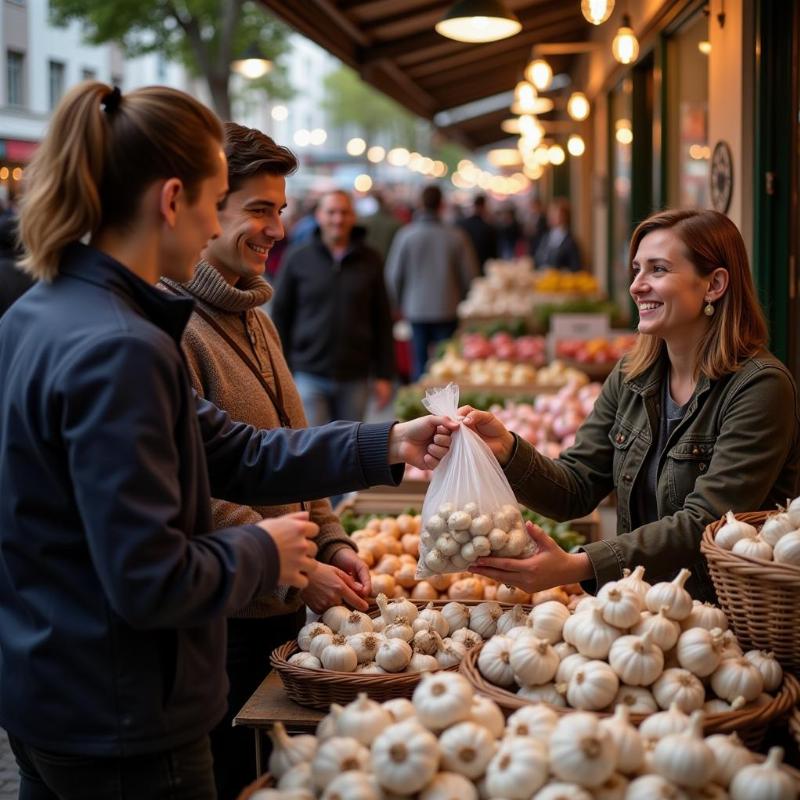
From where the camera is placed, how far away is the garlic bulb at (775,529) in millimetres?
2480

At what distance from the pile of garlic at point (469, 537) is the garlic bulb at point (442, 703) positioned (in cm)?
84

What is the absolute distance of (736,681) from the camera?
90.6 inches

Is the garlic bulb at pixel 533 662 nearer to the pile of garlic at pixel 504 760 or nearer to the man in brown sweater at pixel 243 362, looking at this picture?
the pile of garlic at pixel 504 760

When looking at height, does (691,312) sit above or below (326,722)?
above

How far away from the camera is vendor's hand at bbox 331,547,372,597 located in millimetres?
3238

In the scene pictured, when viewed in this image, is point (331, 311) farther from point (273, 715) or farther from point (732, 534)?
point (732, 534)

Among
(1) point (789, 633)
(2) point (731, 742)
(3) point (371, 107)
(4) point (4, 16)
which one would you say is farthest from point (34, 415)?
(3) point (371, 107)

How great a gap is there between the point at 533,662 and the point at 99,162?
131 cm

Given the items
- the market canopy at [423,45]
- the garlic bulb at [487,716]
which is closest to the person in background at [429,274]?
the market canopy at [423,45]

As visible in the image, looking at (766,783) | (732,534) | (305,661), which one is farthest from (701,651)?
(305,661)

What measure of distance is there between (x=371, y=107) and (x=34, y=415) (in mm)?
65932

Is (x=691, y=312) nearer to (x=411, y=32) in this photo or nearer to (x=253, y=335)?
(x=253, y=335)

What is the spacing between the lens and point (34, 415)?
1872mm

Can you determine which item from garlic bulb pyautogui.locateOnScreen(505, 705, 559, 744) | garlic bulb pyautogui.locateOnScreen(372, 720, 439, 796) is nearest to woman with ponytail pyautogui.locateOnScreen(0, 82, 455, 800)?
garlic bulb pyautogui.locateOnScreen(372, 720, 439, 796)
